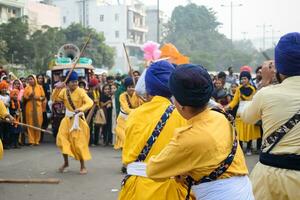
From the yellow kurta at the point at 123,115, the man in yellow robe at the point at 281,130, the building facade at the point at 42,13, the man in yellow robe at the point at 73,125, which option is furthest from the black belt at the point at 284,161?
the building facade at the point at 42,13

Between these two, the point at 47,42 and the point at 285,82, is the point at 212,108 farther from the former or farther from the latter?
the point at 47,42

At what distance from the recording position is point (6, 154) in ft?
36.9

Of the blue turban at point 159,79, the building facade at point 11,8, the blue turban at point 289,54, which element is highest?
the building facade at point 11,8

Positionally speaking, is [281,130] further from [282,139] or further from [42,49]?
[42,49]

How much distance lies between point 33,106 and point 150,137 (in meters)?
9.73

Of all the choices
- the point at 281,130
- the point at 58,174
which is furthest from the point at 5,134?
the point at 281,130

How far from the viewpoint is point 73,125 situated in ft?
28.6

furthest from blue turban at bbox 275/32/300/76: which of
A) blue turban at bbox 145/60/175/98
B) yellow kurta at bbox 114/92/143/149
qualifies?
yellow kurta at bbox 114/92/143/149

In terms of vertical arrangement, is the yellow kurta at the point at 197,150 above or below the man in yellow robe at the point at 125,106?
above

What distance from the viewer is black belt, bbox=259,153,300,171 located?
3.35 m

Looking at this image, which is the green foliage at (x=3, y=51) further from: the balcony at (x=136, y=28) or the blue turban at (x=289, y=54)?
the balcony at (x=136, y=28)

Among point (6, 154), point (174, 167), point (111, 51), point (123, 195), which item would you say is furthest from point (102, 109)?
point (111, 51)

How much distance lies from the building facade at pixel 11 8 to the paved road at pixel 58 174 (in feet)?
103

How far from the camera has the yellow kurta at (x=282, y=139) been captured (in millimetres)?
3348
